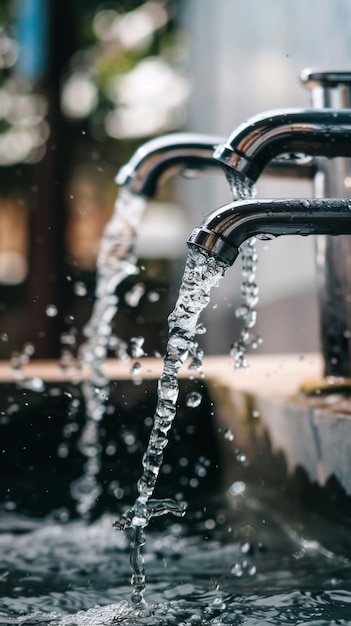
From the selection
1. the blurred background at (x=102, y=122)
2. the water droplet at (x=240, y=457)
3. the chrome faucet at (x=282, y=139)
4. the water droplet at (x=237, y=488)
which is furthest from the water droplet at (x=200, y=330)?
the blurred background at (x=102, y=122)

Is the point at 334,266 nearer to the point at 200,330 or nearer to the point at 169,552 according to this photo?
the point at 200,330

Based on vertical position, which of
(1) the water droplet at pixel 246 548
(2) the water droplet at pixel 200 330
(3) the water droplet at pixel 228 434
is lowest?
(1) the water droplet at pixel 246 548

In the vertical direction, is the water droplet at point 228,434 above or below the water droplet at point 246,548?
above

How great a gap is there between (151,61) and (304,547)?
6026mm

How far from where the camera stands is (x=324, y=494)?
4.51 ft

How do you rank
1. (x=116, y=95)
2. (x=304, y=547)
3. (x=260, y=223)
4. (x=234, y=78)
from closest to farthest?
(x=260, y=223) → (x=304, y=547) → (x=234, y=78) → (x=116, y=95)

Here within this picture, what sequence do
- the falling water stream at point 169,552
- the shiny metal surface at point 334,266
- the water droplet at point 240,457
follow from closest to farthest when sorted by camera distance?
the falling water stream at point 169,552, the shiny metal surface at point 334,266, the water droplet at point 240,457

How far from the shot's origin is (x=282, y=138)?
1.13 metres

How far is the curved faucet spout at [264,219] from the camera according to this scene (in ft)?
3.02

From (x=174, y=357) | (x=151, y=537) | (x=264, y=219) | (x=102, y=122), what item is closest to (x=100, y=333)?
(x=151, y=537)

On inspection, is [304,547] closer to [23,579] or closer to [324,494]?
[324,494]

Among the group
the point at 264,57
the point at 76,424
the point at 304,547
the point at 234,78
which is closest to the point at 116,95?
the point at 234,78

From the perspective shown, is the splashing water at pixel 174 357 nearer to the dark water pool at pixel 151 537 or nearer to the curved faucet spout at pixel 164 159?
the dark water pool at pixel 151 537

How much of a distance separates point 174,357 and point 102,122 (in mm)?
6105
